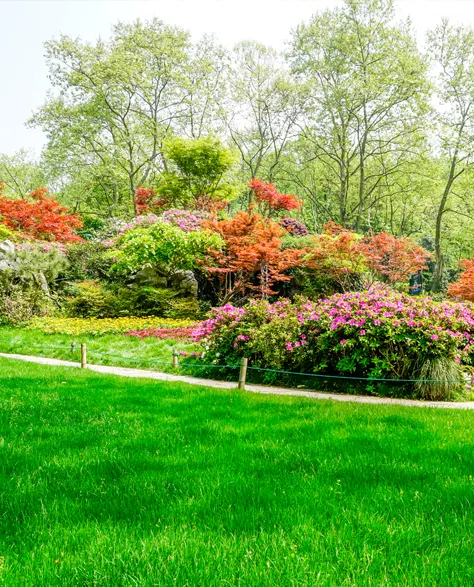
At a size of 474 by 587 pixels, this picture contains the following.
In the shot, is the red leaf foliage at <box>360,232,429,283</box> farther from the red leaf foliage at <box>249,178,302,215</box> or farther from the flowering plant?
the flowering plant

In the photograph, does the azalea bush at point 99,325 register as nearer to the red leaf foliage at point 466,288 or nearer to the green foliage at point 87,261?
the green foliage at point 87,261

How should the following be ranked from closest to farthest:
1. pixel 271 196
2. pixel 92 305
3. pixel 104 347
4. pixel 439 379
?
pixel 439 379, pixel 104 347, pixel 92 305, pixel 271 196

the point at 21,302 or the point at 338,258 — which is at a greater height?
the point at 338,258

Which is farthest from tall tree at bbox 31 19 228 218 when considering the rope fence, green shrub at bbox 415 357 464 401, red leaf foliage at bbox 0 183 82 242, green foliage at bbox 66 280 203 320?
green shrub at bbox 415 357 464 401

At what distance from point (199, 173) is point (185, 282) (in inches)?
243

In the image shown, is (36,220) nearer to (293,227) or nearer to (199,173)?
(199,173)

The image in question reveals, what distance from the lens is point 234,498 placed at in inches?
113

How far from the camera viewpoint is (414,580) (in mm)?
1997

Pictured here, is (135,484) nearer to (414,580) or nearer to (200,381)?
(414,580)

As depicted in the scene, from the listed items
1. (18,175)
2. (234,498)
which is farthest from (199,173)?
(18,175)

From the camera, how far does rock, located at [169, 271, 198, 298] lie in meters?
16.8

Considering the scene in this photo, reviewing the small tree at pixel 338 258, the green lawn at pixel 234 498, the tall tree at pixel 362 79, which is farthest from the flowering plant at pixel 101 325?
the tall tree at pixel 362 79

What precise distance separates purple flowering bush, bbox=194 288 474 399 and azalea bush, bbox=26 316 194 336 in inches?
196

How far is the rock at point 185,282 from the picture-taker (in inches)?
661
